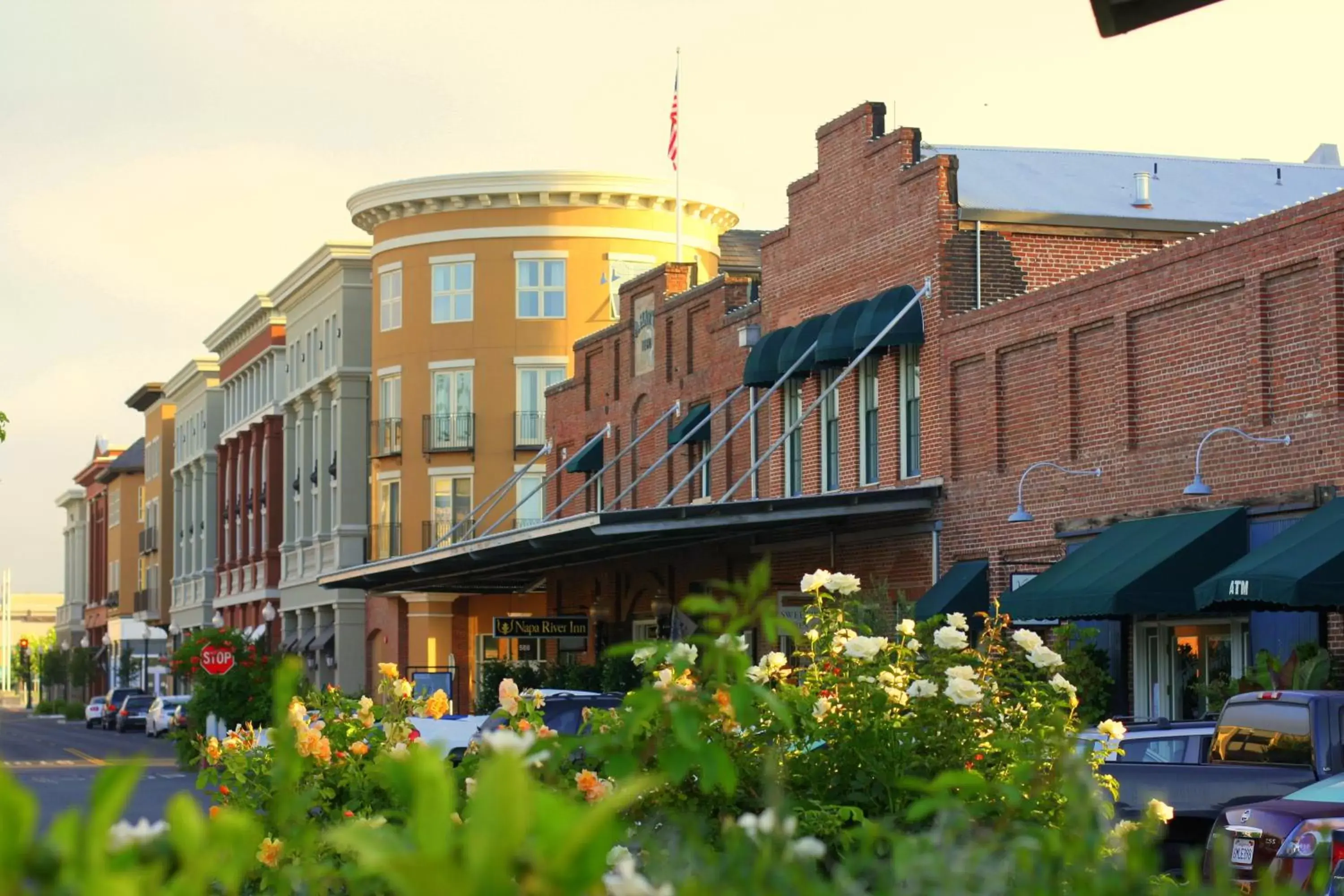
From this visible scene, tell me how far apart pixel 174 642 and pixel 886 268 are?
73.6 metres

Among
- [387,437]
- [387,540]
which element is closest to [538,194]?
[387,437]

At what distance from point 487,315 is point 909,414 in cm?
2773

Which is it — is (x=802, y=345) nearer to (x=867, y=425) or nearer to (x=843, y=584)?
(x=867, y=425)

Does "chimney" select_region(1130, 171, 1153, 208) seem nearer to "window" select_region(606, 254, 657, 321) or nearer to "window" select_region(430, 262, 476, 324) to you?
"window" select_region(606, 254, 657, 321)

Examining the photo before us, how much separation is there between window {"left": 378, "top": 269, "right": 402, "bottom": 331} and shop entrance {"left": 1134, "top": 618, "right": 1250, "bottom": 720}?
37.0 metres

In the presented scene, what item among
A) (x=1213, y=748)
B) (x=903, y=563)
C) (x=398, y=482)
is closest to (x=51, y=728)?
(x=398, y=482)

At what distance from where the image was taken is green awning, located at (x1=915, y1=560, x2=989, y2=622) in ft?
100

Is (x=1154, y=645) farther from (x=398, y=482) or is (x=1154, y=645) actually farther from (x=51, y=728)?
(x=51, y=728)

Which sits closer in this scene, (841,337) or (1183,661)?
(1183,661)

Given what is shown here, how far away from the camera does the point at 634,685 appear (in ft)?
133

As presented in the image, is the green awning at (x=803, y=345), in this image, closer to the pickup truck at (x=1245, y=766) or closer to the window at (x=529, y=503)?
the pickup truck at (x=1245, y=766)

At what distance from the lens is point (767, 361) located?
36.9 m

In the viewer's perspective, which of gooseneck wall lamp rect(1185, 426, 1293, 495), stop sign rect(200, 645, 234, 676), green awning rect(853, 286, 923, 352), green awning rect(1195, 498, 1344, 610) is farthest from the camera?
stop sign rect(200, 645, 234, 676)

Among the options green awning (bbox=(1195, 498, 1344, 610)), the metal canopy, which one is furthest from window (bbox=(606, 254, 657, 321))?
A: green awning (bbox=(1195, 498, 1344, 610))
